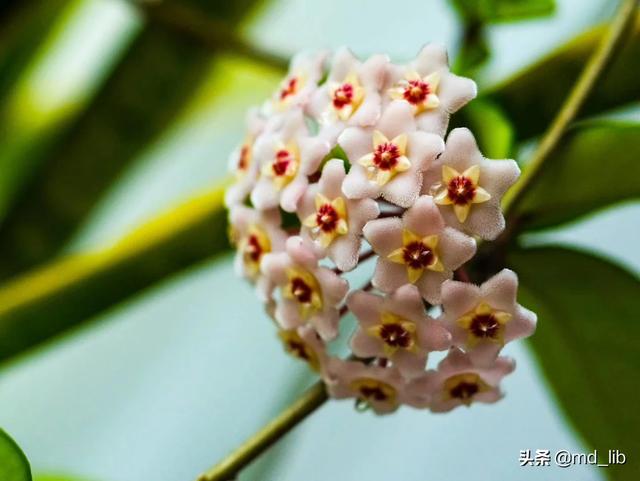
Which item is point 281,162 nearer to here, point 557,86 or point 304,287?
point 304,287

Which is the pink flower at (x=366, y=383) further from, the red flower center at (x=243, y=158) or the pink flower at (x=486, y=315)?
the red flower center at (x=243, y=158)

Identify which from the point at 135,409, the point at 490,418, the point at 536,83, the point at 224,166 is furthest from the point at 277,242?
the point at 224,166

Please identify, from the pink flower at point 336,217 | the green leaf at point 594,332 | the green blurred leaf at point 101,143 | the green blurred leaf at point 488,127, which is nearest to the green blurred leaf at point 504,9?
the green blurred leaf at point 488,127

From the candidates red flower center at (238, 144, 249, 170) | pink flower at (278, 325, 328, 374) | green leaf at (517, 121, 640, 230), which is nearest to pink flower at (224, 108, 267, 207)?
red flower center at (238, 144, 249, 170)

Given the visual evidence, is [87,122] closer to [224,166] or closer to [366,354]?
[224,166]

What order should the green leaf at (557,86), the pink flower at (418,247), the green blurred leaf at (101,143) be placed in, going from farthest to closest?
the green blurred leaf at (101,143) → the green leaf at (557,86) → the pink flower at (418,247)

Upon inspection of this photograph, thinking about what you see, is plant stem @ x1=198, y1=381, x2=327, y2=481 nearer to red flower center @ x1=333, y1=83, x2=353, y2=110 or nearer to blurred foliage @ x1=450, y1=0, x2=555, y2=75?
red flower center @ x1=333, y1=83, x2=353, y2=110
